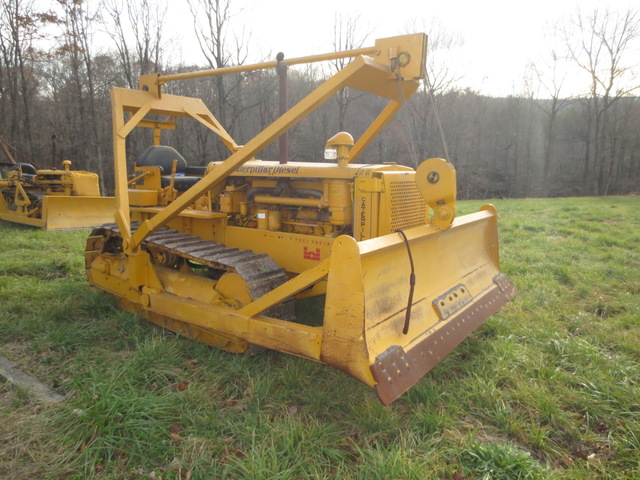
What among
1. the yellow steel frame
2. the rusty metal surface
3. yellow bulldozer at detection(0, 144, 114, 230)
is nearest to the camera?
the rusty metal surface

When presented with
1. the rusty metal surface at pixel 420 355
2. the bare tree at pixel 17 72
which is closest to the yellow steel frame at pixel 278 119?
the rusty metal surface at pixel 420 355

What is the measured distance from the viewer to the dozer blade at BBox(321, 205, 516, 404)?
2.62 m

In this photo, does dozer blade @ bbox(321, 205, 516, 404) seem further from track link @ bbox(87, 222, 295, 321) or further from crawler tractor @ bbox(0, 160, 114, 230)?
crawler tractor @ bbox(0, 160, 114, 230)

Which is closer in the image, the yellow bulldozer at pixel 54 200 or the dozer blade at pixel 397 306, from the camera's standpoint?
the dozer blade at pixel 397 306

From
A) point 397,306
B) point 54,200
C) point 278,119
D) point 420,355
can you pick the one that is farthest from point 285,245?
point 54,200

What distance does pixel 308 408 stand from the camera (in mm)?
2928

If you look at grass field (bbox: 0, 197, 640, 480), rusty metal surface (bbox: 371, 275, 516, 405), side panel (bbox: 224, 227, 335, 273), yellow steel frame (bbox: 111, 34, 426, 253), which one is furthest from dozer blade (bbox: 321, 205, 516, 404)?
yellow steel frame (bbox: 111, 34, 426, 253)

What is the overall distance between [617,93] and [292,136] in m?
24.0

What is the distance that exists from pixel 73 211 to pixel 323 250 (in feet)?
28.2

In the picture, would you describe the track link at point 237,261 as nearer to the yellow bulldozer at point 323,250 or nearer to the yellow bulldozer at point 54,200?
the yellow bulldozer at point 323,250

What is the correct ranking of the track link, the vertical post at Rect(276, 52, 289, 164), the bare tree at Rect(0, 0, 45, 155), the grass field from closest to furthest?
the grass field < the track link < the vertical post at Rect(276, 52, 289, 164) < the bare tree at Rect(0, 0, 45, 155)

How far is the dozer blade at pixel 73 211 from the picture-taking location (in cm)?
967

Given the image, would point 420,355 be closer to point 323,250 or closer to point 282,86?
point 323,250

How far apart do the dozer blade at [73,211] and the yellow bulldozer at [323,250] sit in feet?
17.9
